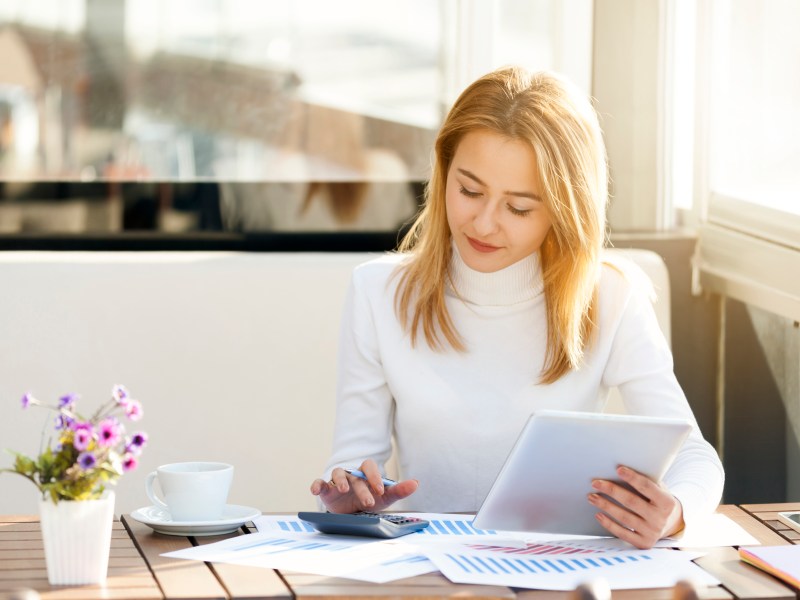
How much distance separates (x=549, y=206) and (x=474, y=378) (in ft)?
1.07

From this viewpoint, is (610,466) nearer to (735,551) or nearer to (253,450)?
(735,551)

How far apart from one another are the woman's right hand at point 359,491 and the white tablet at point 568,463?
204mm

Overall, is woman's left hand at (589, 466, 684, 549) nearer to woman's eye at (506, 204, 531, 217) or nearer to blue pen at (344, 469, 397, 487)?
blue pen at (344, 469, 397, 487)

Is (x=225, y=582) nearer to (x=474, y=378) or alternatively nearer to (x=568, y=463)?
(x=568, y=463)

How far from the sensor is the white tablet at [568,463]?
1.49m

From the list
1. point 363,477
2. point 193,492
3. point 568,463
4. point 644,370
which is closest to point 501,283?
point 644,370

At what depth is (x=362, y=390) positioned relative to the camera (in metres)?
2.11

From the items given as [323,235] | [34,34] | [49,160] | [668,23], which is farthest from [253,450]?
[668,23]

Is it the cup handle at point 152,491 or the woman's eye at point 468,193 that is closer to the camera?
the cup handle at point 152,491

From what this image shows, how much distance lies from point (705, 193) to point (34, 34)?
1.64 meters

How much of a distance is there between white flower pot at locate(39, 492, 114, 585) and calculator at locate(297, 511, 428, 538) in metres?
0.31

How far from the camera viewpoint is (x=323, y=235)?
3.03 metres

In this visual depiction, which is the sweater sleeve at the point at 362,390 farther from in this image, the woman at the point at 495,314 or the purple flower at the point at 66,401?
the purple flower at the point at 66,401

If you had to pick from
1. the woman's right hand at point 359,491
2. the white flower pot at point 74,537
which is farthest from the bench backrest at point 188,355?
the white flower pot at point 74,537
